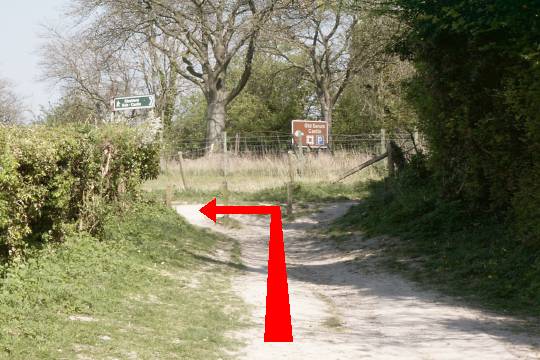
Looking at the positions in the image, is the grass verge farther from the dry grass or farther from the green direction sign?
the dry grass

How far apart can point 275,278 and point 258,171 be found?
19086 millimetres

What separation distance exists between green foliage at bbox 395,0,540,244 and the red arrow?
12.5 ft

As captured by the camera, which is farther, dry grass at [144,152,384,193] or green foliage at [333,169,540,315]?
dry grass at [144,152,384,193]

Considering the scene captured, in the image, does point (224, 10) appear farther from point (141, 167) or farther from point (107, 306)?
point (107, 306)

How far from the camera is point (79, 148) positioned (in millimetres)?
11930

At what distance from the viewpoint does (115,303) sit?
9.09 meters

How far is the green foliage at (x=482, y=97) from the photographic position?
11148mm

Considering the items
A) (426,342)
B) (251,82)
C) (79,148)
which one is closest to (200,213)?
(79,148)

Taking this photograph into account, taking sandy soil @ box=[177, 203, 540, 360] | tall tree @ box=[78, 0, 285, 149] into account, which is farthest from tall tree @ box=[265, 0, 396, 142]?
sandy soil @ box=[177, 203, 540, 360]

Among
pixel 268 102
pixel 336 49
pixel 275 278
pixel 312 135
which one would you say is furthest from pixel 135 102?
pixel 268 102

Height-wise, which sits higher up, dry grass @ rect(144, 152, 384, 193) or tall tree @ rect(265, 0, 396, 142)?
tall tree @ rect(265, 0, 396, 142)

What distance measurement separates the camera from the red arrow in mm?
8883

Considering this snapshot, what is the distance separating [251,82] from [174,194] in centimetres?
3815

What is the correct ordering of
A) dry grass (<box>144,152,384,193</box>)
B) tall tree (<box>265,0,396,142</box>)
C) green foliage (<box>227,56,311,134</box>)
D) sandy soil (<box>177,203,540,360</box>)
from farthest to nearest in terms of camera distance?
green foliage (<box>227,56,311,134</box>)
tall tree (<box>265,0,396,142</box>)
dry grass (<box>144,152,384,193</box>)
sandy soil (<box>177,203,540,360</box>)
